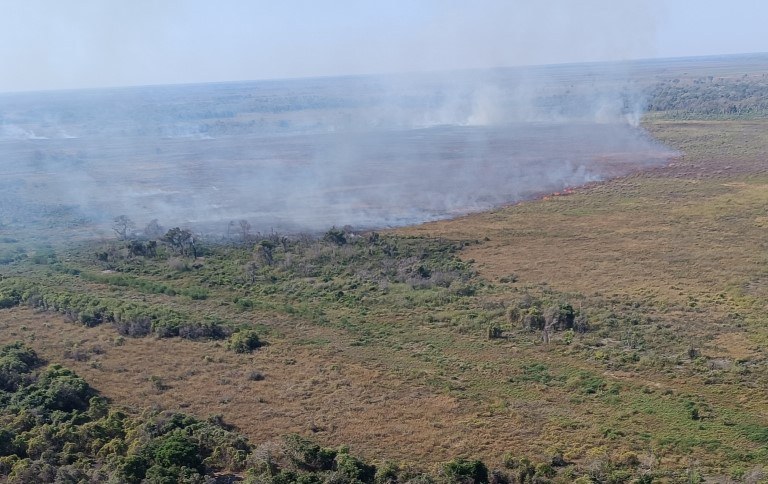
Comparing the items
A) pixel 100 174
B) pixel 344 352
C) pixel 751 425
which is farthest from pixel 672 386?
pixel 100 174

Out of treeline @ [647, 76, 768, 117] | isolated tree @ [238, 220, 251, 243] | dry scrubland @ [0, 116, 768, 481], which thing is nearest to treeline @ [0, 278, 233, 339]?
dry scrubland @ [0, 116, 768, 481]

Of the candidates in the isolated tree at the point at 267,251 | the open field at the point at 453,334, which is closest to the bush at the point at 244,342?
the open field at the point at 453,334

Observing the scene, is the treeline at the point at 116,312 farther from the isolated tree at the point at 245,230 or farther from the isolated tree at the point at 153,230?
the isolated tree at the point at 245,230

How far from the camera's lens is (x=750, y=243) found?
42781mm

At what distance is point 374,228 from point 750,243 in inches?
980

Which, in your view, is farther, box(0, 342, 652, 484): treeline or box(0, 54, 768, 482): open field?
box(0, 54, 768, 482): open field

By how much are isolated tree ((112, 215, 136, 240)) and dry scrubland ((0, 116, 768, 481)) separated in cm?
537

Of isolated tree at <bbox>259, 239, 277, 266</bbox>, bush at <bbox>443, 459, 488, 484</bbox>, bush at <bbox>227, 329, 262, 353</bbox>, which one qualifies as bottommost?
bush at <bbox>443, 459, 488, 484</bbox>

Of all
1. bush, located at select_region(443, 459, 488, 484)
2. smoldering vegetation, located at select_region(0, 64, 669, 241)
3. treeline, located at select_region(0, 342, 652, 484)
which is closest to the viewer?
treeline, located at select_region(0, 342, 652, 484)

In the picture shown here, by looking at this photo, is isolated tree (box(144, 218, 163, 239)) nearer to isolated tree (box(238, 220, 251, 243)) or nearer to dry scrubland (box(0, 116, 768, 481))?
isolated tree (box(238, 220, 251, 243))

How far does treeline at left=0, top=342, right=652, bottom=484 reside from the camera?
19000 millimetres

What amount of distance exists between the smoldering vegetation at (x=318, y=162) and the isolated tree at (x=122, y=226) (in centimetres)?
83

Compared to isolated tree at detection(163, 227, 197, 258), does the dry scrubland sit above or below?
below

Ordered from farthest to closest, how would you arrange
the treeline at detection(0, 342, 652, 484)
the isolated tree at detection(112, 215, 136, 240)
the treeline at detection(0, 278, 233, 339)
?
the isolated tree at detection(112, 215, 136, 240)
the treeline at detection(0, 278, 233, 339)
the treeline at detection(0, 342, 652, 484)
